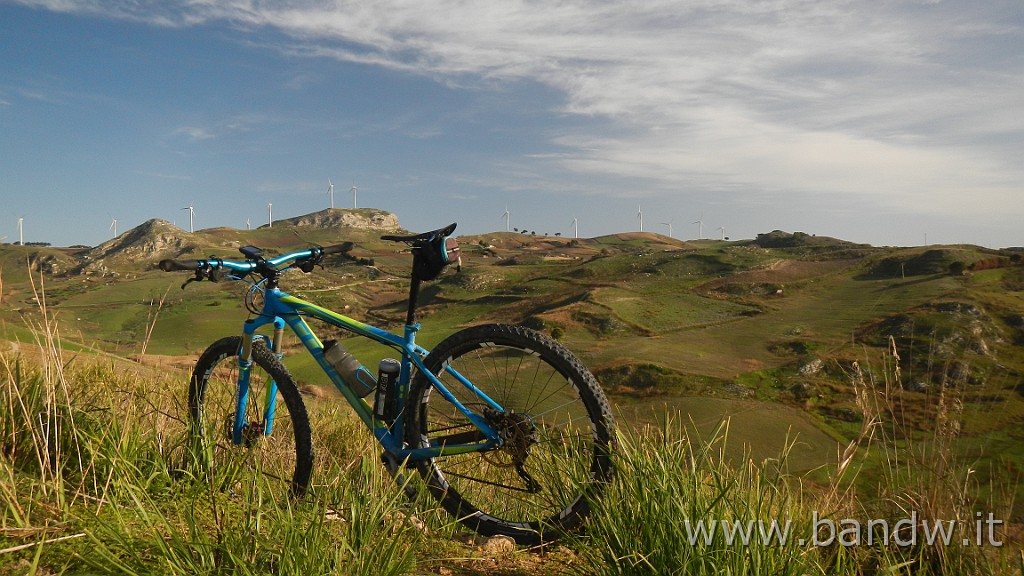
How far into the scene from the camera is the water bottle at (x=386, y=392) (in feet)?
13.7

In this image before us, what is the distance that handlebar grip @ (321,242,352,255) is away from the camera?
475 centimetres

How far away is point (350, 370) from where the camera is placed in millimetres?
4344

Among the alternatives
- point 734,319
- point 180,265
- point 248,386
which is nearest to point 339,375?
point 248,386

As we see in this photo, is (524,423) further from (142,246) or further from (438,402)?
(142,246)

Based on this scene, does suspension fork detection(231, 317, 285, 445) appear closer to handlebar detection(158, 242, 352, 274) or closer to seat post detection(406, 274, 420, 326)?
handlebar detection(158, 242, 352, 274)

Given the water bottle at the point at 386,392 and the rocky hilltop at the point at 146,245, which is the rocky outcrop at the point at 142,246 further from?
the water bottle at the point at 386,392

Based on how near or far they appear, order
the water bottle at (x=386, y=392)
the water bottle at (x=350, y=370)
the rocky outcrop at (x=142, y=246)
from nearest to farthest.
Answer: the water bottle at (x=386, y=392), the water bottle at (x=350, y=370), the rocky outcrop at (x=142, y=246)

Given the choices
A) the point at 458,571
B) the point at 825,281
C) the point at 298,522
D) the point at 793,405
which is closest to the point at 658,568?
the point at 458,571

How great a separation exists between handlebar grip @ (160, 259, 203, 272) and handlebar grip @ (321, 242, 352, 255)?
0.84 m

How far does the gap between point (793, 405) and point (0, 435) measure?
35.1m

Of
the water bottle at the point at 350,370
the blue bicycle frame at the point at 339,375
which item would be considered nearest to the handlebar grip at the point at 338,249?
the blue bicycle frame at the point at 339,375

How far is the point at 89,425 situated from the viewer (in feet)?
13.9

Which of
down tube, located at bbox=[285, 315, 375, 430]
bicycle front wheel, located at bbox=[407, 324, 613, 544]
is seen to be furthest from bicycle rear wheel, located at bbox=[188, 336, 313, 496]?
bicycle front wheel, located at bbox=[407, 324, 613, 544]

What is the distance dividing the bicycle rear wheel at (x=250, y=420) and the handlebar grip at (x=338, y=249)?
781mm
